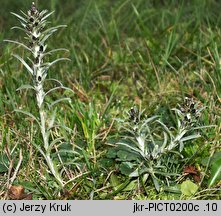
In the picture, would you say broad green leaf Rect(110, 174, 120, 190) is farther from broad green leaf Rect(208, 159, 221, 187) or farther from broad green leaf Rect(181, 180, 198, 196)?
broad green leaf Rect(208, 159, 221, 187)

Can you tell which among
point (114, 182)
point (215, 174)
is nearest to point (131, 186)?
point (114, 182)

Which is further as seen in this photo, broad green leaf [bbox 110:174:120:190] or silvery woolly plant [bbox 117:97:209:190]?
broad green leaf [bbox 110:174:120:190]

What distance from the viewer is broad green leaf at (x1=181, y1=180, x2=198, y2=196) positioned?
7.71 ft

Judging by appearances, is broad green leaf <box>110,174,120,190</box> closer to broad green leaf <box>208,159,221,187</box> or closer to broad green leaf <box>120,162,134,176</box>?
broad green leaf <box>120,162,134,176</box>

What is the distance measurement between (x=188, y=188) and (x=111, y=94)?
3.80ft

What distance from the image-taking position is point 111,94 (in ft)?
10.9

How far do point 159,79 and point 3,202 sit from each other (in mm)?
1494

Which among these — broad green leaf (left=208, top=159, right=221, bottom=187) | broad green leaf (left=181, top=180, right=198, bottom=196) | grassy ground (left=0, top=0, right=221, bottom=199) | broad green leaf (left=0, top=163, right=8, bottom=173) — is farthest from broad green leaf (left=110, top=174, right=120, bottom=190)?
broad green leaf (left=0, top=163, right=8, bottom=173)

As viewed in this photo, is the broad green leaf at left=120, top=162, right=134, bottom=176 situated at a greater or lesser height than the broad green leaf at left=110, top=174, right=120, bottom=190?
greater

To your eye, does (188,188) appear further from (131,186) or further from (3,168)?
(3,168)

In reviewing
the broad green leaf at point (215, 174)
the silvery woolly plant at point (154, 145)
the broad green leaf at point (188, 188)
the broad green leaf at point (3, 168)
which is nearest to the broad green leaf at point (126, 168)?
the silvery woolly plant at point (154, 145)

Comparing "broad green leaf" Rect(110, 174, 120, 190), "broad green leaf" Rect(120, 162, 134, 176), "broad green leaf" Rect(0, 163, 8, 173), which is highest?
"broad green leaf" Rect(0, 163, 8, 173)

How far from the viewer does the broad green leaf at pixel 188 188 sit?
235cm

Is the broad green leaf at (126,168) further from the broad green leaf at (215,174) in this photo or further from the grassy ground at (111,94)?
the broad green leaf at (215,174)
